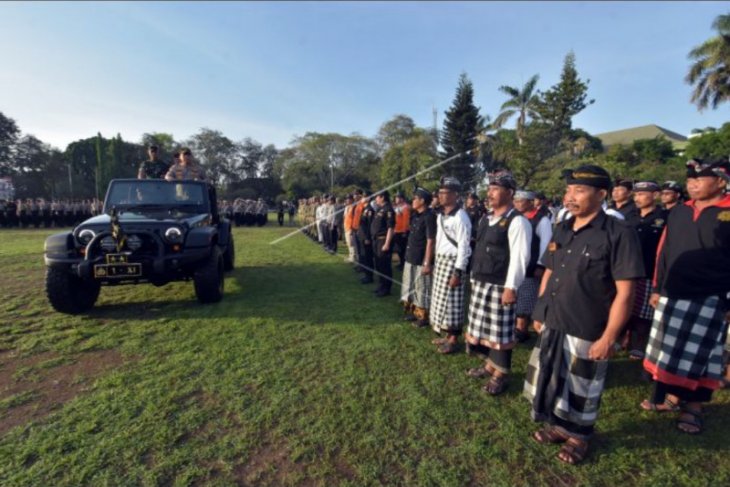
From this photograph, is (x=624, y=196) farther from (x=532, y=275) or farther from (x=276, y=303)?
(x=276, y=303)

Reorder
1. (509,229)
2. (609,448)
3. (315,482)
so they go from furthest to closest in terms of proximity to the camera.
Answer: (509,229) < (609,448) < (315,482)

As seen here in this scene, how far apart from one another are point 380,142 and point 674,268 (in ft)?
172

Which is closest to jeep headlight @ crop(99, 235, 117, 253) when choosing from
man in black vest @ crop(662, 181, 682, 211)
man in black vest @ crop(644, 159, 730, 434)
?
man in black vest @ crop(644, 159, 730, 434)

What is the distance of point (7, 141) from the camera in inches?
1671

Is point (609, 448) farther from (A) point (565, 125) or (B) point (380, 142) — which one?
(B) point (380, 142)

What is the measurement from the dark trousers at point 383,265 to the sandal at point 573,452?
4136 mm

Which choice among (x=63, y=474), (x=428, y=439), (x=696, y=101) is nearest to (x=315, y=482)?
(x=428, y=439)

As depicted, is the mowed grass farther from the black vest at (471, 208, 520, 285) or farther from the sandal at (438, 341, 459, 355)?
the black vest at (471, 208, 520, 285)

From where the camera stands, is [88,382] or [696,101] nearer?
[88,382]

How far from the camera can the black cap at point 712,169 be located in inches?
105

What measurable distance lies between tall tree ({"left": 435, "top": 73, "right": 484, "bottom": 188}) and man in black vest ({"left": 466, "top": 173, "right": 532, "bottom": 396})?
106ft

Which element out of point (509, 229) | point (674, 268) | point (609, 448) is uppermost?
point (509, 229)

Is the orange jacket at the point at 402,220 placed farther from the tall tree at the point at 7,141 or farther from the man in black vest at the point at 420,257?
the tall tree at the point at 7,141

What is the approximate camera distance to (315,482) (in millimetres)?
2148
